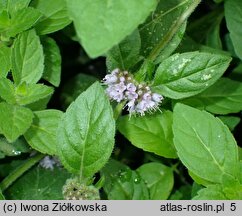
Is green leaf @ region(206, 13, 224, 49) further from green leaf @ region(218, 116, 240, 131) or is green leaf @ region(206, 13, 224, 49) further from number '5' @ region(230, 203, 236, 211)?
number '5' @ region(230, 203, 236, 211)

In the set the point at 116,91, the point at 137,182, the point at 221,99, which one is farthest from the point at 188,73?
the point at 137,182

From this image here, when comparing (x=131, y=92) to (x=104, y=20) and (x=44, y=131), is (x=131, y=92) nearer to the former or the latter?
(x=44, y=131)

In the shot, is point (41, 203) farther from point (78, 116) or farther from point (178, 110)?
point (178, 110)

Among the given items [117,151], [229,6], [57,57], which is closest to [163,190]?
[117,151]

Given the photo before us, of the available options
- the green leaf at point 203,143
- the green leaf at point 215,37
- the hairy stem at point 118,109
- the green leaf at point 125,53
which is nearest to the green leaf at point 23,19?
the green leaf at point 125,53

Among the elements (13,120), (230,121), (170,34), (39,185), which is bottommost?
(39,185)

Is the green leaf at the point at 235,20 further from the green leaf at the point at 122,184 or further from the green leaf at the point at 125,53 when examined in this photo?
the green leaf at the point at 122,184
